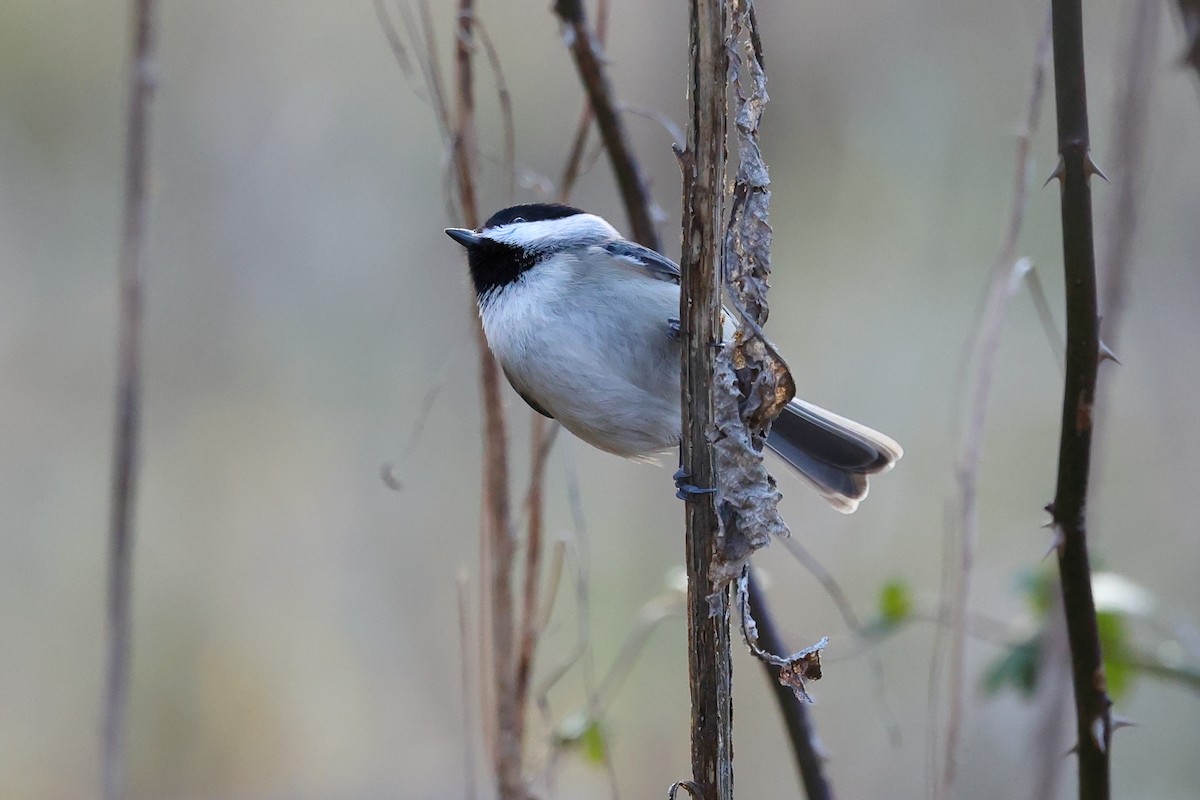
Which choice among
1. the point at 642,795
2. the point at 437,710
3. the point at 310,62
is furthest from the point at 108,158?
the point at 642,795

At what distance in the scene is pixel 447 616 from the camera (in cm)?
414

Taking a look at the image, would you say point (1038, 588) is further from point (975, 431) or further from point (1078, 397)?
point (1078, 397)

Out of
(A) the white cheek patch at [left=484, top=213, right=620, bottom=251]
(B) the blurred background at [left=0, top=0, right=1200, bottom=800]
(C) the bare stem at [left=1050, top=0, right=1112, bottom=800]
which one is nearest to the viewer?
(C) the bare stem at [left=1050, top=0, right=1112, bottom=800]

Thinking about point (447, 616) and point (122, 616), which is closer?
point (122, 616)

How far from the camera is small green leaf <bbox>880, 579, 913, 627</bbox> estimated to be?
1.80 metres

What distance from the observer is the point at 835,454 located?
220 cm

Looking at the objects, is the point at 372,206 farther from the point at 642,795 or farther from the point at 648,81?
the point at 642,795

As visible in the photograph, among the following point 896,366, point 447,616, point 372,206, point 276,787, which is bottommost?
point 276,787

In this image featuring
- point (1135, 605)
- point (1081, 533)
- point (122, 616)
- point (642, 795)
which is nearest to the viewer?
point (1081, 533)

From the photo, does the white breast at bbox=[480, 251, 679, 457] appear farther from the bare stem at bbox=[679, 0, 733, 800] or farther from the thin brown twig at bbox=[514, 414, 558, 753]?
the bare stem at bbox=[679, 0, 733, 800]

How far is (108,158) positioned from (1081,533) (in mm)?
4445

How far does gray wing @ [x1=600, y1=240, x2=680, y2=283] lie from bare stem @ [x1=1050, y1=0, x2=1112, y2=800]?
3.19 feet

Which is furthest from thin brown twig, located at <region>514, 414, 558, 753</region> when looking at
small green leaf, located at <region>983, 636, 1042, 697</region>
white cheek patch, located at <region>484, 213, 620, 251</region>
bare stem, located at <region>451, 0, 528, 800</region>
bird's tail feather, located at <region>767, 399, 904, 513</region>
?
small green leaf, located at <region>983, 636, 1042, 697</region>

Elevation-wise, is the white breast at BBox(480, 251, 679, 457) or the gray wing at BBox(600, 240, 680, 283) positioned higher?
the gray wing at BBox(600, 240, 680, 283)
